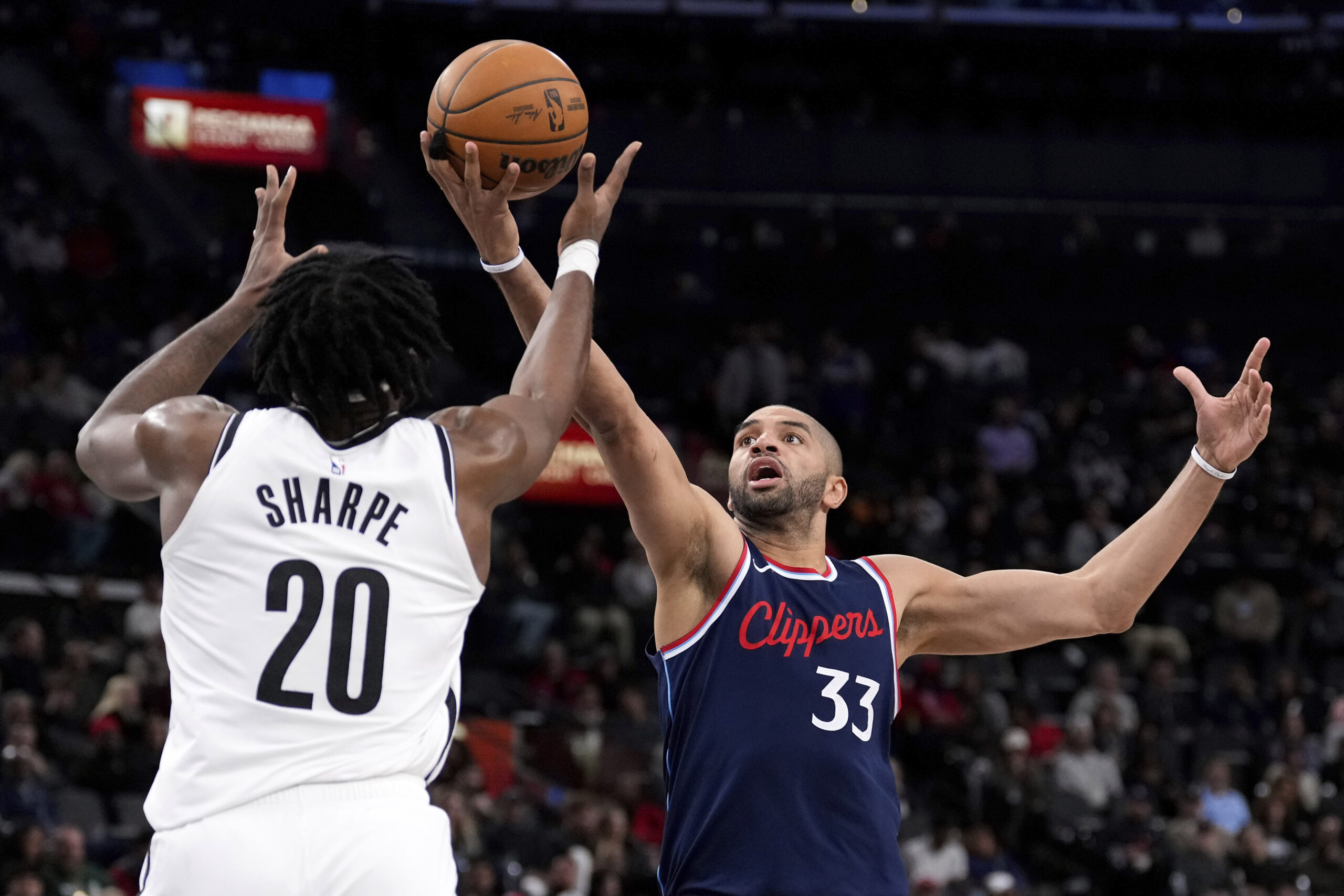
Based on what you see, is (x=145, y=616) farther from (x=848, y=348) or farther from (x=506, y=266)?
(x=848, y=348)

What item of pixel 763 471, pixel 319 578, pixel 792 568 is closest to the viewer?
pixel 319 578

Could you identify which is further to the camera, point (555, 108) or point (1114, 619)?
point (1114, 619)

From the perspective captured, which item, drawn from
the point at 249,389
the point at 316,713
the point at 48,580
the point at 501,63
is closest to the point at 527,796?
the point at 48,580

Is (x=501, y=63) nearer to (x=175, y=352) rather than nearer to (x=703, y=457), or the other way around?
(x=175, y=352)

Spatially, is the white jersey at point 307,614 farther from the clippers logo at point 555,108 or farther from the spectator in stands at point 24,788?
the spectator in stands at point 24,788

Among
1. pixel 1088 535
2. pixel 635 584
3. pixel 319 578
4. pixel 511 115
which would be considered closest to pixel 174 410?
pixel 319 578

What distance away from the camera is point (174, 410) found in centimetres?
324

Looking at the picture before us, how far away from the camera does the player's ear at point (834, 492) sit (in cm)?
460

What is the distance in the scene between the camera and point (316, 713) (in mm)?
3033

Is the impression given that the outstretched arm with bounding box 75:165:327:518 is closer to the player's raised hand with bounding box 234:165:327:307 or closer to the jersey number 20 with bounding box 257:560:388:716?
the player's raised hand with bounding box 234:165:327:307

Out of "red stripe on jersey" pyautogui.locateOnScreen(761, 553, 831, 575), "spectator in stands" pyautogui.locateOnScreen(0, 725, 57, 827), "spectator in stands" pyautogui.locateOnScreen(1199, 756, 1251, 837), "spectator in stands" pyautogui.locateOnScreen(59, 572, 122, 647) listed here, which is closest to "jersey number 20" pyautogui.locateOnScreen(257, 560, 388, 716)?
"red stripe on jersey" pyautogui.locateOnScreen(761, 553, 831, 575)

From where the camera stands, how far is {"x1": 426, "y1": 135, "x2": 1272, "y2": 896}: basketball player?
4000 millimetres

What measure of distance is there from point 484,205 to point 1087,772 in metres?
11.1

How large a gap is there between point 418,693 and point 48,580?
11138mm
